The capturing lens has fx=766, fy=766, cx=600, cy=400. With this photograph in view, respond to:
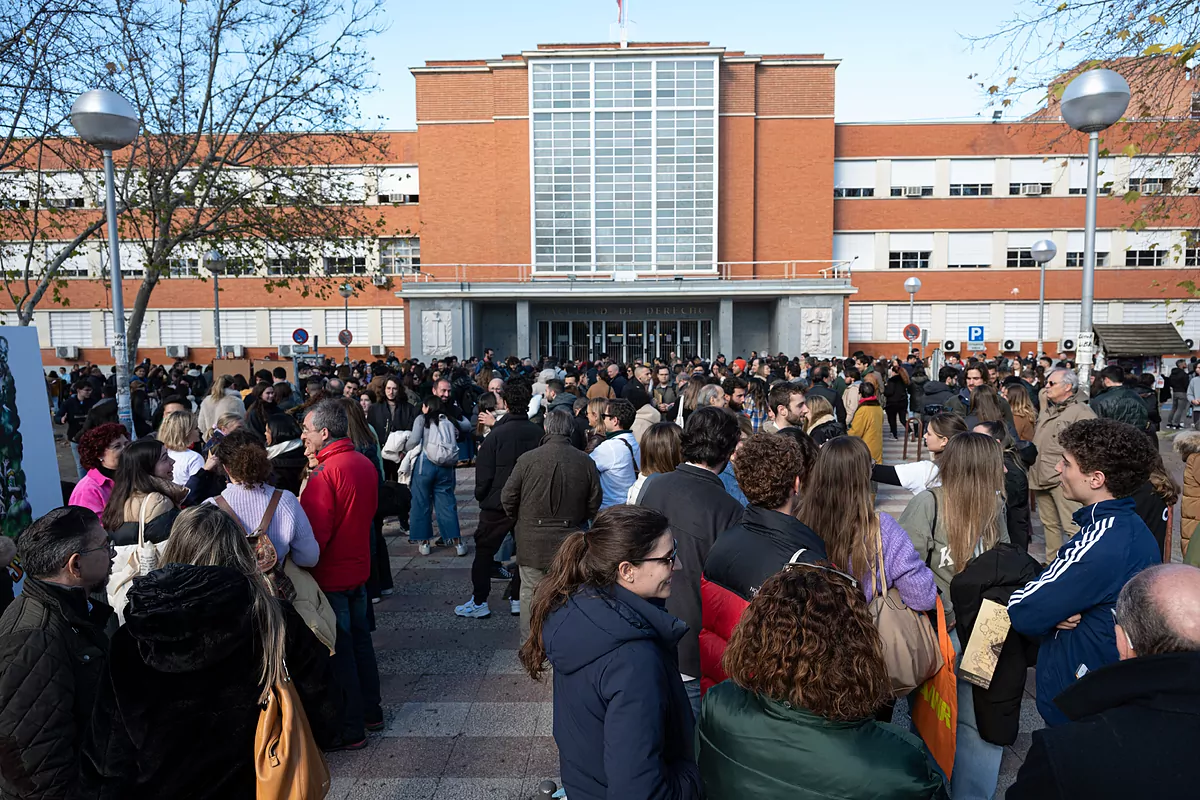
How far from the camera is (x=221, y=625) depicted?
2092 mm

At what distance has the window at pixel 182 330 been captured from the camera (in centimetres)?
3794

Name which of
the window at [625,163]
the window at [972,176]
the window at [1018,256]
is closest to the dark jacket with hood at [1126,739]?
the window at [625,163]

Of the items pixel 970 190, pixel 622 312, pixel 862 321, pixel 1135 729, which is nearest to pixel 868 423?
pixel 1135 729

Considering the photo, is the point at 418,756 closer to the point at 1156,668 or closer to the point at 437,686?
the point at 437,686

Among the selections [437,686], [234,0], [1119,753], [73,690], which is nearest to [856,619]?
[1119,753]

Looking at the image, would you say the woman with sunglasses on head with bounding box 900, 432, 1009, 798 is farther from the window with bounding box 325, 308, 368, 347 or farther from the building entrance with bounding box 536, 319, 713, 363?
the window with bounding box 325, 308, 368, 347

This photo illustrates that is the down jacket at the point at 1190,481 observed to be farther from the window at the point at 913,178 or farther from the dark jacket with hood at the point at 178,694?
the window at the point at 913,178

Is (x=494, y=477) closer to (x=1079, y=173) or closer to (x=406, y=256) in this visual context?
(x=406, y=256)

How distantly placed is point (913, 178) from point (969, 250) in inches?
177

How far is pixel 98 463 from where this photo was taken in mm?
4863

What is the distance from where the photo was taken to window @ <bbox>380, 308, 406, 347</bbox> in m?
38.6

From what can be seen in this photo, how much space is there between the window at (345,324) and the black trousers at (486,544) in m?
34.2

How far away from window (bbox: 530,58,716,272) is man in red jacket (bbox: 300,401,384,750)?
31.1 metres

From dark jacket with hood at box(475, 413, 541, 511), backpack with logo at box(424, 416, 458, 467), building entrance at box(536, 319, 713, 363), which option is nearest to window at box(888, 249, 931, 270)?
building entrance at box(536, 319, 713, 363)
